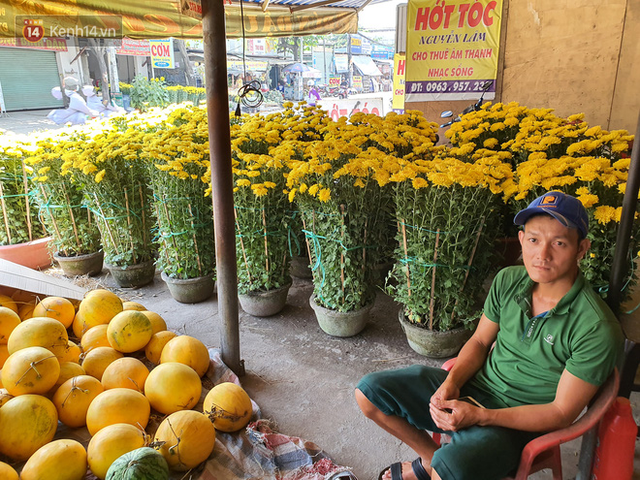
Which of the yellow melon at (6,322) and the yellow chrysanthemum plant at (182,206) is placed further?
the yellow chrysanthemum plant at (182,206)

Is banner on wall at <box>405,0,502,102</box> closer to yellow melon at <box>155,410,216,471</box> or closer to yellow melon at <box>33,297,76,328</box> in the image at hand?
yellow melon at <box>33,297,76,328</box>

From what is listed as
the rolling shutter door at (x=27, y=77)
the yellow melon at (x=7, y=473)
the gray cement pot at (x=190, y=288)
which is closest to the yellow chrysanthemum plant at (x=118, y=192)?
the gray cement pot at (x=190, y=288)

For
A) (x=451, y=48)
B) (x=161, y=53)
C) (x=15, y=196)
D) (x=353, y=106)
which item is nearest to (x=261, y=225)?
(x=15, y=196)

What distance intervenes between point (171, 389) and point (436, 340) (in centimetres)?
189

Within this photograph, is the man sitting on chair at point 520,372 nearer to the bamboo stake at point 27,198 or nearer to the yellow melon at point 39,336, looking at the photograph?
the yellow melon at point 39,336

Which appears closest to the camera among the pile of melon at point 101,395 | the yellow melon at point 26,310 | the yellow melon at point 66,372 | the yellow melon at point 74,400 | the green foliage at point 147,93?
the pile of melon at point 101,395

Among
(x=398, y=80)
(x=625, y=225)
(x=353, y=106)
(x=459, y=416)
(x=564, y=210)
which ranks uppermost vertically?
(x=398, y=80)

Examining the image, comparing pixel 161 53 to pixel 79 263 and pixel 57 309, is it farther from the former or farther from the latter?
pixel 57 309

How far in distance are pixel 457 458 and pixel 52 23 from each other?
20.3 ft

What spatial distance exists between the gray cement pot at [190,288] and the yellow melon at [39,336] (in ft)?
5.46

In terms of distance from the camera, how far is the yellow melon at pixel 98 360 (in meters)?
2.71

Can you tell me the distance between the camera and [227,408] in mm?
2527

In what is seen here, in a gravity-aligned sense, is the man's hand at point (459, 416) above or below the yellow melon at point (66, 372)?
above

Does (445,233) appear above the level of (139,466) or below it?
above
